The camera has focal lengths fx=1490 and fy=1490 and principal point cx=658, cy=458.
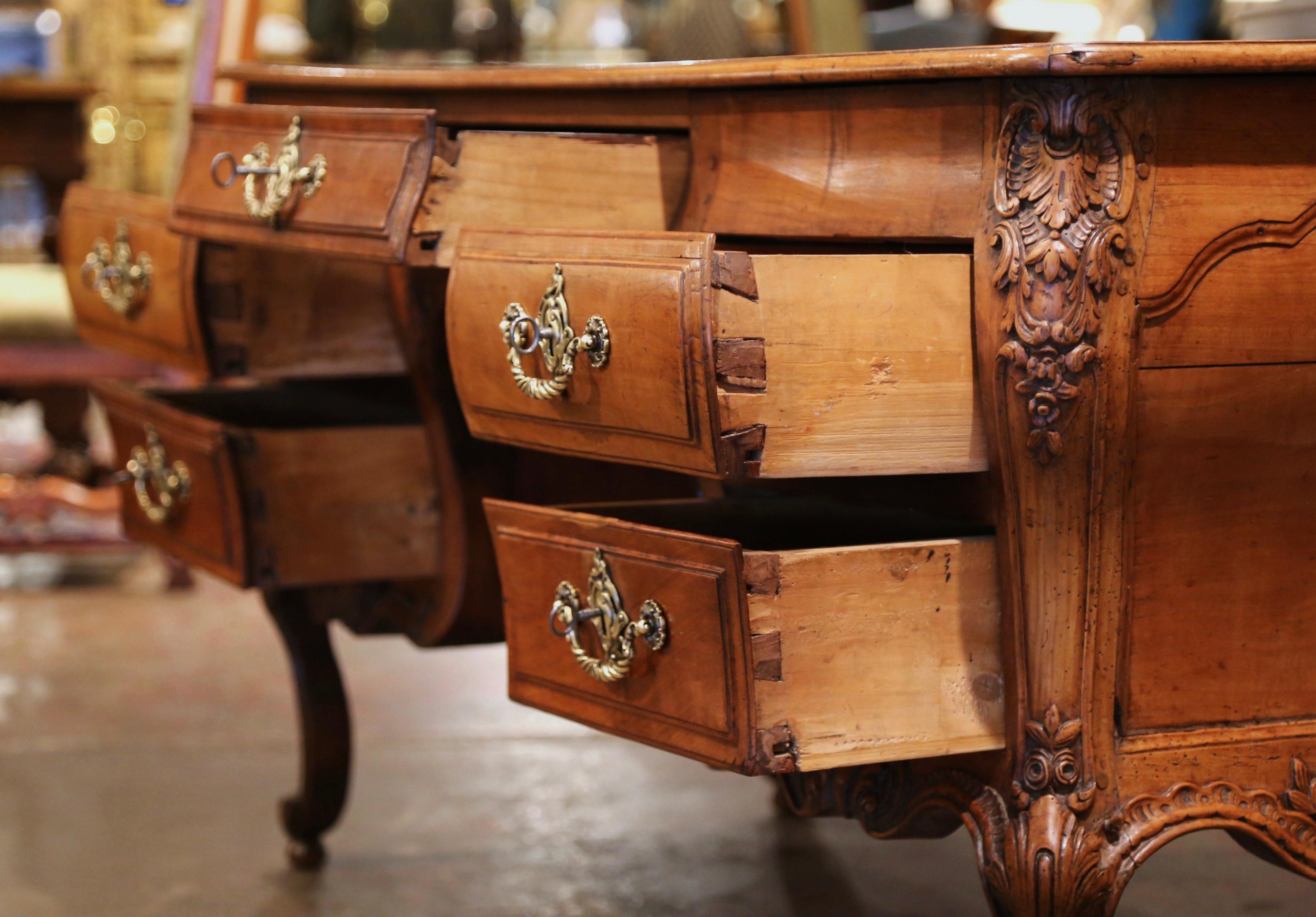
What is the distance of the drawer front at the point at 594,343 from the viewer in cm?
88

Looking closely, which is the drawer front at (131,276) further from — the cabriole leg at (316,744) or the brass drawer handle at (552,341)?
the brass drawer handle at (552,341)

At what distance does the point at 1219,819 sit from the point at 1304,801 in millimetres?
61

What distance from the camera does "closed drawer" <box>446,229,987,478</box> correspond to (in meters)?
0.88

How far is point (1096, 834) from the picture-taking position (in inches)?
37.7

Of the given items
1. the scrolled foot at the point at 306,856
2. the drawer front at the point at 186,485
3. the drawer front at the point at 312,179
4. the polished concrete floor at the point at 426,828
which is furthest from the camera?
the scrolled foot at the point at 306,856

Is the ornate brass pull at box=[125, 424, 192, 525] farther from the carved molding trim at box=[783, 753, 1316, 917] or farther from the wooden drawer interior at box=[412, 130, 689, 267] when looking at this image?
the carved molding trim at box=[783, 753, 1316, 917]

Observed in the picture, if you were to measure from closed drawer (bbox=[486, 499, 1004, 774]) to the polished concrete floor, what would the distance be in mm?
650

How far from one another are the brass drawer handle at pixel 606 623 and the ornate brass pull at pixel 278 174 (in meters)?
0.42

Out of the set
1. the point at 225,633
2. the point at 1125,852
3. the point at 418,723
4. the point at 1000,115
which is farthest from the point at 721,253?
the point at 225,633

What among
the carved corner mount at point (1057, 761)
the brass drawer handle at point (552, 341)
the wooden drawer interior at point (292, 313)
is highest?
the brass drawer handle at point (552, 341)

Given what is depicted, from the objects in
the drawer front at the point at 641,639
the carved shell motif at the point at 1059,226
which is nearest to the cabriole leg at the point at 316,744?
the drawer front at the point at 641,639

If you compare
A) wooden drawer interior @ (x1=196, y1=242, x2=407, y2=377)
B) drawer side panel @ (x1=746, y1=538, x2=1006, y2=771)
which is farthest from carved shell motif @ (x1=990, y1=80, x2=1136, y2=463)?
wooden drawer interior @ (x1=196, y1=242, x2=407, y2=377)

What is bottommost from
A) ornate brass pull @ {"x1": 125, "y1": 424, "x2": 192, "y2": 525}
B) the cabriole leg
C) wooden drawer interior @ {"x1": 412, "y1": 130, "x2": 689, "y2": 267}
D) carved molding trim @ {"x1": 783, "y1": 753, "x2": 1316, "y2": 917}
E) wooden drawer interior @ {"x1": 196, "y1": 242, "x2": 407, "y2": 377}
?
the cabriole leg

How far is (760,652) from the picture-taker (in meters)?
0.92
